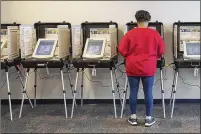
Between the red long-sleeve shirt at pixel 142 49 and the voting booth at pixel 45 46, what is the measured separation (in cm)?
76

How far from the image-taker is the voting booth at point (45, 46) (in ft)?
9.56

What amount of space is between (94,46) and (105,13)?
569 millimetres

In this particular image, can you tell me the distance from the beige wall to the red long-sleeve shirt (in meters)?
0.81

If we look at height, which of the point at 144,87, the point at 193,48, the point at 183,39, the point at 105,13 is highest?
the point at 105,13

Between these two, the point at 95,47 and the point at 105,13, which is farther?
the point at 105,13

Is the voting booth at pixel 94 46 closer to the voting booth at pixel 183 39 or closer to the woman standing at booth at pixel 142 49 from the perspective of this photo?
the woman standing at booth at pixel 142 49

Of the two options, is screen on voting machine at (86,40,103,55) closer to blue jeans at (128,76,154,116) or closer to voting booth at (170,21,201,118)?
blue jeans at (128,76,154,116)

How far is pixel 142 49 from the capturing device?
8.48 ft

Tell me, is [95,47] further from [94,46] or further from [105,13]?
[105,13]

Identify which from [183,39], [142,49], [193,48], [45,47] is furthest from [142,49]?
[45,47]

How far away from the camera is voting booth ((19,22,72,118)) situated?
2914 millimetres

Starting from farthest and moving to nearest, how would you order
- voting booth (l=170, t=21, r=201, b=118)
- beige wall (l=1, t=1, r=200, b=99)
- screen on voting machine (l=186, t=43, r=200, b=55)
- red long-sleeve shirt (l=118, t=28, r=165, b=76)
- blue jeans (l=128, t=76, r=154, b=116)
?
beige wall (l=1, t=1, r=200, b=99), voting booth (l=170, t=21, r=201, b=118), screen on voting machine (l=186, t=43, r=200, b=55), blue jeans (l=128, t=76, r=154, b=116), red long-sleeve shirt (l=118, t=28, r=165, b=76)

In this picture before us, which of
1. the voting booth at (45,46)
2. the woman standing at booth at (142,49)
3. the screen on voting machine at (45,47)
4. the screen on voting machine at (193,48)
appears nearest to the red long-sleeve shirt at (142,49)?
the woman standing at booth at (142,49)

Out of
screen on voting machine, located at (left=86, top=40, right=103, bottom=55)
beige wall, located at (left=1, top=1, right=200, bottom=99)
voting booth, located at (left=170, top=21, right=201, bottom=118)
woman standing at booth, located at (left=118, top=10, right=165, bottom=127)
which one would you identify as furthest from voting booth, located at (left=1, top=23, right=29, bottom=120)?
voting booth, located at (left=170, top=21, right=201, bottom=118)
